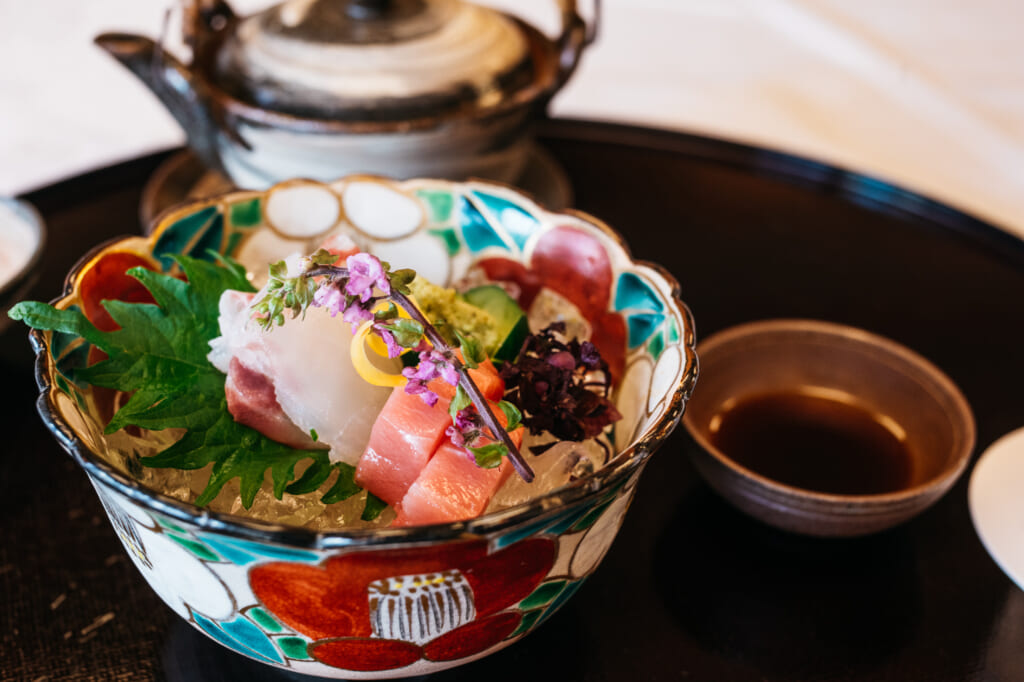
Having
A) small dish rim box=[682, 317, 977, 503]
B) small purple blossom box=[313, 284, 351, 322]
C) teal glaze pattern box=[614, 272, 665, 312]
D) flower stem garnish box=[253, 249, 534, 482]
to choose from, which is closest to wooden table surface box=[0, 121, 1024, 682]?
small dish rim box=[682, 317, 977, 503]

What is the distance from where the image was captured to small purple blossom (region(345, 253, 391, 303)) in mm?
639

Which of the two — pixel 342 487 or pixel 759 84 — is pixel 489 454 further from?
pixel 759 84

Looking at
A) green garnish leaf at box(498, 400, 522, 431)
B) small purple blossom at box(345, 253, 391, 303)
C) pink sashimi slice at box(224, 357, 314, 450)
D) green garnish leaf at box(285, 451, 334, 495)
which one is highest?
small purple blossom at box(345, 253, 391, 303)

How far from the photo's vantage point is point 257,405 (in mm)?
788

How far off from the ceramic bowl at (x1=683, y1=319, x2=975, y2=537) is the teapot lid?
1.90ft

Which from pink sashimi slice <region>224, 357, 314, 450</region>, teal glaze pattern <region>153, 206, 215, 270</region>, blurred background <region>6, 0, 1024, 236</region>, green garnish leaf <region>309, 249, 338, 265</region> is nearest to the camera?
green garnish leaf <region>309, 249, 338, 265</region>

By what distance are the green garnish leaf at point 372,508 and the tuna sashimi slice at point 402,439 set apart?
2cm

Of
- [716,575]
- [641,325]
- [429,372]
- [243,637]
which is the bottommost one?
[716,575]

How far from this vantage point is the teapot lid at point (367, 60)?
130 cm

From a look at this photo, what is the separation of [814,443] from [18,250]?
1115mm

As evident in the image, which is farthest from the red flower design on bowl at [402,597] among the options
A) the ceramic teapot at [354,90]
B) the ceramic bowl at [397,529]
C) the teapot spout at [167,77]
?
the teapot spout at [167,77]

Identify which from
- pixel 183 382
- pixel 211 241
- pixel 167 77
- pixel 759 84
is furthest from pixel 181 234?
pixel 759 84

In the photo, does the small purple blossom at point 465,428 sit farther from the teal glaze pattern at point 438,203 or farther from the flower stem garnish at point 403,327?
the teal glaze pattern at point 438,203

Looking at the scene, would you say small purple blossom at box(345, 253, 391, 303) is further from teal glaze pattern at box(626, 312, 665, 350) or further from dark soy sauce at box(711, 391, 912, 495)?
dark soy sauce at box(711, 391, 912, 495)
